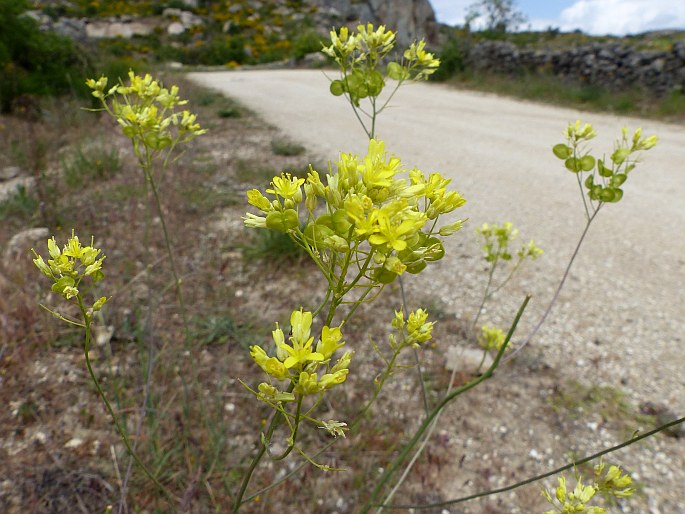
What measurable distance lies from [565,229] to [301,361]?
460cm

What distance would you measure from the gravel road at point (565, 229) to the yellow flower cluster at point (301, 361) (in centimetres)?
190

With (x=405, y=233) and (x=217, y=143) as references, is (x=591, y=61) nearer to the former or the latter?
(x=217, y=143)

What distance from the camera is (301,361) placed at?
0.93 meters

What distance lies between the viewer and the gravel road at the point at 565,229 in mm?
3166

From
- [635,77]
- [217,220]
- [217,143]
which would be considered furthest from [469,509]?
[635,77]

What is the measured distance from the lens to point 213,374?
289 centimetres

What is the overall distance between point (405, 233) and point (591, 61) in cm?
1359

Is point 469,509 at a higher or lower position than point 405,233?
lower

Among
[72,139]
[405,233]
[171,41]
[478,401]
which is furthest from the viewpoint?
[171,41]

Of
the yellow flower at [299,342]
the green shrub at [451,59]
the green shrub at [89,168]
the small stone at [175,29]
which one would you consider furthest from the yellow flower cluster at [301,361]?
the small stone at [175,29]

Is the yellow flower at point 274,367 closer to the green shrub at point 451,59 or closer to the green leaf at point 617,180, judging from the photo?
the green leaf at point 617,180

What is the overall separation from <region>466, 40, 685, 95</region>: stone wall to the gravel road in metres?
2.11

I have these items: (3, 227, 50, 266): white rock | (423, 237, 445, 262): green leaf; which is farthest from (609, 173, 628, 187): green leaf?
(3, 227, 50, 266): white rock

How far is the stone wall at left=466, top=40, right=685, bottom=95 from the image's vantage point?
1059cm
